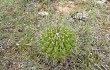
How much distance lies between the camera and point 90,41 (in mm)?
2746

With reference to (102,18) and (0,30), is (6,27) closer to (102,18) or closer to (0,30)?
(0,30)

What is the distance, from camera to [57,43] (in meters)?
2.36

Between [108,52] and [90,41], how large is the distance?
0.77 feet

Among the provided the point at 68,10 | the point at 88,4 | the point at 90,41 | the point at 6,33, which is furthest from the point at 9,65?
the point at 88,4

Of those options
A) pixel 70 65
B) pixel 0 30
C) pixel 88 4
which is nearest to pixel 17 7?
pixel 0 30

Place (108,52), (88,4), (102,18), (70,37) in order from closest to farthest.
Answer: (70,37)
(108,52)
(102,18)
(88,4)

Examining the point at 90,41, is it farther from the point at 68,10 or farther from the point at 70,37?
the point at 68,10

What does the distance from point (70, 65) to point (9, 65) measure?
652 millimetres

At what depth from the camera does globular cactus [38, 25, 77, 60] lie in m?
2.37

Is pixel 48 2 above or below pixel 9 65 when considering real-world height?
above

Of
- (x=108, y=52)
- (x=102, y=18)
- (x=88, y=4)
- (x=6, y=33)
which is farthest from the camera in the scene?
(x=88, y=4)

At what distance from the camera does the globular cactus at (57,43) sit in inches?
93.4

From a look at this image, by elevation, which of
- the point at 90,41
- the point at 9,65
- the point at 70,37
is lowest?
the point at 9,65

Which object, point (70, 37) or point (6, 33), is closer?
point (70, 37)
